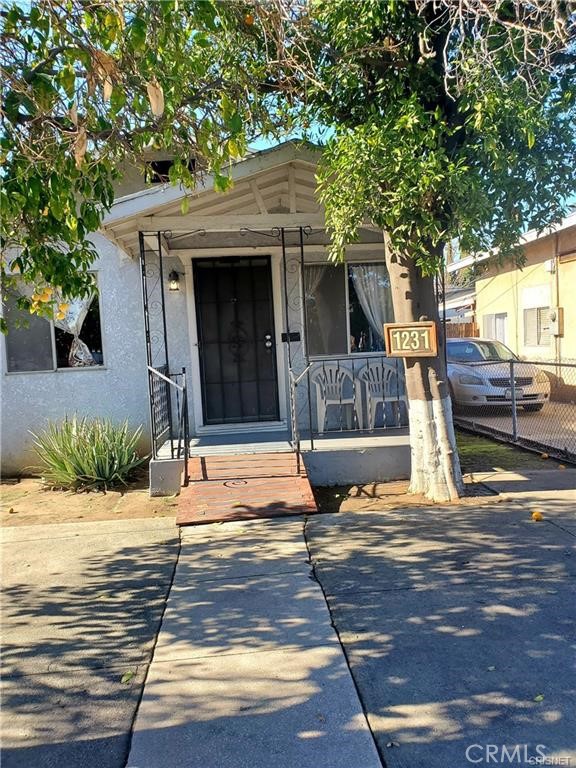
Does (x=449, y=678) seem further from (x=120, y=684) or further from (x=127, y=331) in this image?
(x=127, y=331)

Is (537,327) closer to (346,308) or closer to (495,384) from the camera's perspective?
(495,384)

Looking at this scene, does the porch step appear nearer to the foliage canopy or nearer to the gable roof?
the foliage canopy

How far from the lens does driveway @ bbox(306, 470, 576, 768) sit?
259cm

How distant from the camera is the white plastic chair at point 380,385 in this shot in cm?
790

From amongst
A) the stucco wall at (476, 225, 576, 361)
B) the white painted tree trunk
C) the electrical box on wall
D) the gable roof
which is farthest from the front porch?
the electrical box on wall

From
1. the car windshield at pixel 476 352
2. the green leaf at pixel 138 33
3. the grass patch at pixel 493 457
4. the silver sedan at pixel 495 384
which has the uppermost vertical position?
the green leaf at pixel 138 33

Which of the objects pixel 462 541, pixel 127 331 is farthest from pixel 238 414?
pixel 462 541

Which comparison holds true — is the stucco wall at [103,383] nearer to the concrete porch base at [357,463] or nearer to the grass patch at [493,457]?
the concrete porch base at [357,463]

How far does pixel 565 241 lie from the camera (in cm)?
1275

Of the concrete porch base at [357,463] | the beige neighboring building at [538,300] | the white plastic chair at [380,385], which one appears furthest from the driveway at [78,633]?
the beige neighboring building at [538,300]

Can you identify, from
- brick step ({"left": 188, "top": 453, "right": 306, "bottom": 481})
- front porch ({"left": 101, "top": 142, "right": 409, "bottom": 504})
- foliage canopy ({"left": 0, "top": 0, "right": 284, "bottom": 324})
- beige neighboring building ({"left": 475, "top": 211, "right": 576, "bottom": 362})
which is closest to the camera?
foliage canopy ({"left": 0, "top": 0, "right": 284, "bottom": 324})

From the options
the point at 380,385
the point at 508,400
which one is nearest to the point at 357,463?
the point at 380,385

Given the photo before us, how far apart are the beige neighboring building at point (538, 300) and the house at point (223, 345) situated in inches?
206

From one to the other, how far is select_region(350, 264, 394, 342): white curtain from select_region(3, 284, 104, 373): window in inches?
149
